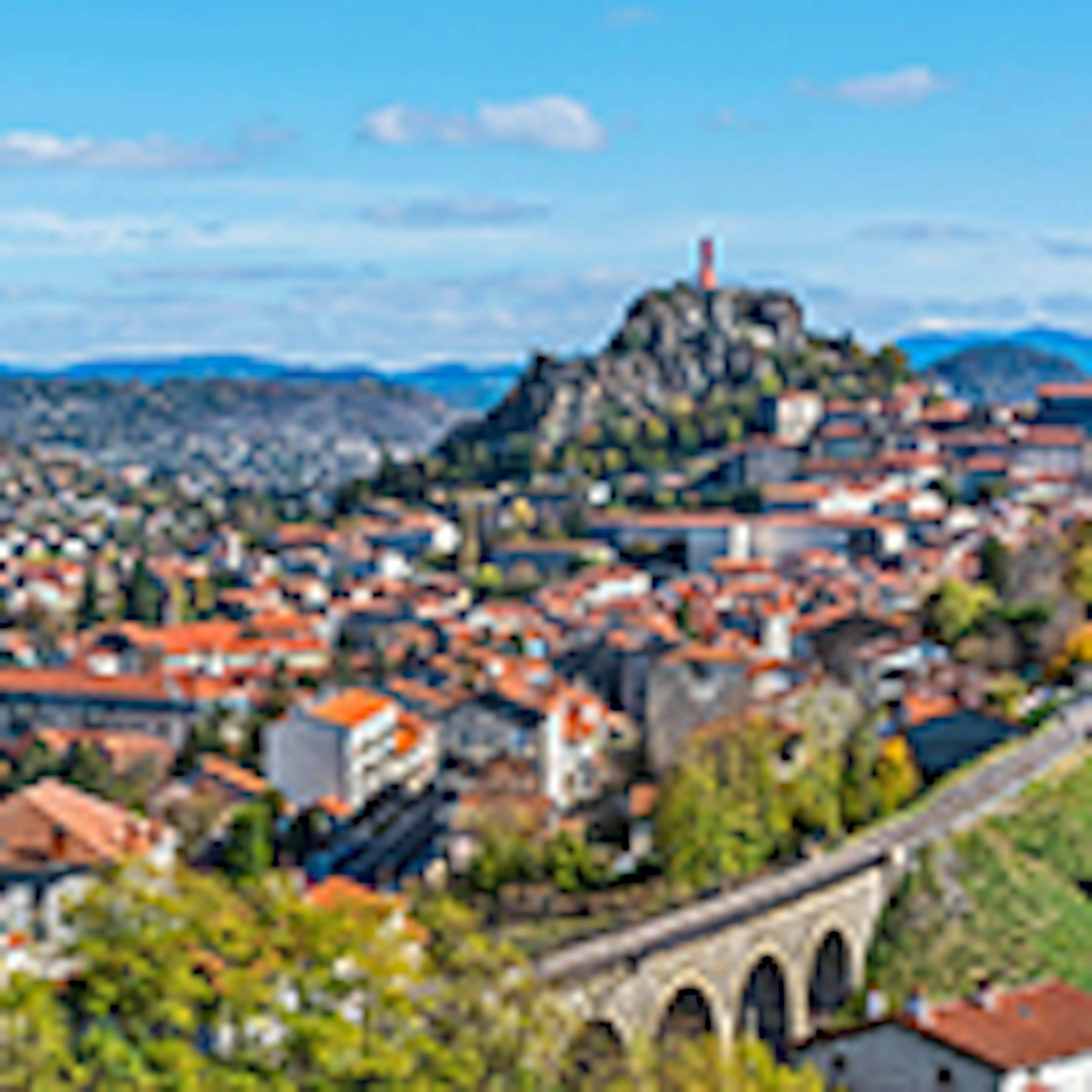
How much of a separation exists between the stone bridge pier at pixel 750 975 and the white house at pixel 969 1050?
281 centimetres

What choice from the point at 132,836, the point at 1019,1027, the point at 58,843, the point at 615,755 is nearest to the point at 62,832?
the point at 58,843

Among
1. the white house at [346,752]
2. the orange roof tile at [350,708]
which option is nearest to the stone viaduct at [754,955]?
the white house at [346,752]

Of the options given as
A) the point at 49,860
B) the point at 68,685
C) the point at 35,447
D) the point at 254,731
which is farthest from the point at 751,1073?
the point at 35,447

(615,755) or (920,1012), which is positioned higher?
(920,1012)

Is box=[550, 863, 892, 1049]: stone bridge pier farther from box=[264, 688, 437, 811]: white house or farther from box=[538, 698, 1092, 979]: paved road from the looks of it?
box=[264, 688, 437, 811]: white house

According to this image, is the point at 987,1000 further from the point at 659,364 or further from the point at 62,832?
the point at 659,364

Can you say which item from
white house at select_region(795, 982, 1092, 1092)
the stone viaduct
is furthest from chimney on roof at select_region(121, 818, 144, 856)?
white house at select_region(795, 982, 1092, 1092)

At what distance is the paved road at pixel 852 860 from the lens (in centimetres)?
2848

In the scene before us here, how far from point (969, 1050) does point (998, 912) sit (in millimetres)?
11610

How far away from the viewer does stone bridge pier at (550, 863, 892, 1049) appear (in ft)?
90.3

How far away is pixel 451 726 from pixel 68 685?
17.1 m

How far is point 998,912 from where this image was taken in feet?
113

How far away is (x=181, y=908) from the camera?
66.4 feet

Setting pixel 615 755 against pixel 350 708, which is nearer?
pixel 615 755
